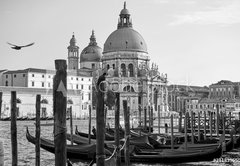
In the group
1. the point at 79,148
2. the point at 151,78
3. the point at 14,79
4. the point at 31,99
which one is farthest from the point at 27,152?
the point at 151,78

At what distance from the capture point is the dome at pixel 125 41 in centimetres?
5269

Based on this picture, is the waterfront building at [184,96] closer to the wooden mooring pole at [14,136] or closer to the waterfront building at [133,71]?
the waterfront building at [133,71]

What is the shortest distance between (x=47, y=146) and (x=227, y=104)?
44.0m

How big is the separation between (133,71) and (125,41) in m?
3.87

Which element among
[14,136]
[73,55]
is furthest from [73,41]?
[14,136]

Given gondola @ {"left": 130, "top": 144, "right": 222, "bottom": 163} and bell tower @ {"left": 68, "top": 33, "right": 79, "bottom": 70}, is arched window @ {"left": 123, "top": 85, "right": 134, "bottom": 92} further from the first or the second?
gondola @ {"left": 130, "top": 144, "right": 222, "bottom": 163}

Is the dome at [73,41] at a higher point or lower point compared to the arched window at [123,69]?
higher

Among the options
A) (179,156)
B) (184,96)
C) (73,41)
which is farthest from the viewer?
(184,96)

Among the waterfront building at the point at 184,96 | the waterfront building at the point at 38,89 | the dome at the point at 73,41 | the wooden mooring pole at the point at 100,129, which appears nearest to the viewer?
the wooden mooring pole at the point at 100,129

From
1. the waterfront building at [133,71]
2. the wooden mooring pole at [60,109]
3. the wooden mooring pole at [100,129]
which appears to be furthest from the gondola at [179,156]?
the waterfront building at [133,71]

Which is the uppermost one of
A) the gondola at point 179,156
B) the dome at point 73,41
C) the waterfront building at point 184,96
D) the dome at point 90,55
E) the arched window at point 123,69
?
the dome at point 73,41

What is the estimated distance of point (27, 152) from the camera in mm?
12898

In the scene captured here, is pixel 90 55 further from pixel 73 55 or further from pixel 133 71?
pixel 133 71

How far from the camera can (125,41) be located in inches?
2077
